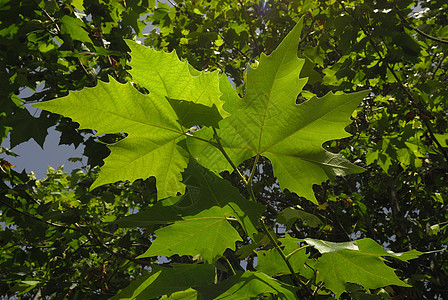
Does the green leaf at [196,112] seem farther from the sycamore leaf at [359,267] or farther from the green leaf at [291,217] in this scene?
the green leaf at [291,217]

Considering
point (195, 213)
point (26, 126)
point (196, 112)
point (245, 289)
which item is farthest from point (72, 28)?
point (245, 289)

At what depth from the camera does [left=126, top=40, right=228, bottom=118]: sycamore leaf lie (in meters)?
0.79

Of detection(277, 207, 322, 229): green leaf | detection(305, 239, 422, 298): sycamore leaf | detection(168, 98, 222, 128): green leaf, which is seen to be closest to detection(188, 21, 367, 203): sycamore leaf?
detection(168, 98, 222, 128): green leaf

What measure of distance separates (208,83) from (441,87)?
4.11 m

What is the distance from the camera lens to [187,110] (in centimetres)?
81

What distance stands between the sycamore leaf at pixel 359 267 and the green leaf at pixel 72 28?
2378mm

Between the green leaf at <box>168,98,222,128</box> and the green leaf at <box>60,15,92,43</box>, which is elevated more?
the green leaf at <box>60,15,92,43</box>

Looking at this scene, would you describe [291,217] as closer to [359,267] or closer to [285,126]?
[359,267]

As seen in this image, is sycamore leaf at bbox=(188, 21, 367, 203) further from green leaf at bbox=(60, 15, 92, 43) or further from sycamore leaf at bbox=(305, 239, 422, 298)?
green leaf at bbox=(60, 15, 92, 43)

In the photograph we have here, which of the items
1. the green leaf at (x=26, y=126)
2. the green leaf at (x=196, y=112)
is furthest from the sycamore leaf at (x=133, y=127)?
the green leaf at (x=26, y=126)

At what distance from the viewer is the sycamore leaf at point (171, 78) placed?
786 mm

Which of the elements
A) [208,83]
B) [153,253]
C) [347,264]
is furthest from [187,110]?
[347,264]

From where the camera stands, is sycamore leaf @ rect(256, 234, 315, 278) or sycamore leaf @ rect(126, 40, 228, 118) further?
sycamore leaf @ rect(256, 234, 315, 278)

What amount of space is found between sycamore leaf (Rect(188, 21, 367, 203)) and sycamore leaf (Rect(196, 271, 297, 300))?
0.79 feet
